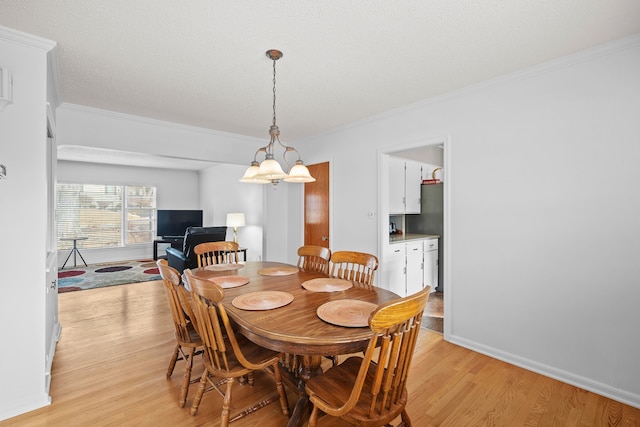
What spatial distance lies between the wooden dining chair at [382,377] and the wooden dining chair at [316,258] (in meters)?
1.43

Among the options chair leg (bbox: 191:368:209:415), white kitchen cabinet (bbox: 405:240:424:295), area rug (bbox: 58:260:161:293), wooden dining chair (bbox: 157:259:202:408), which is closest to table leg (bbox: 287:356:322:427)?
chair leg (bbox: 191:368:209:415)

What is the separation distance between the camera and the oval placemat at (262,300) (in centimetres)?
175

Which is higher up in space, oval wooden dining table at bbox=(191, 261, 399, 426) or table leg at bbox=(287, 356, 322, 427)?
oval wooden dining table at bbox=(191, 261, 399, 426)

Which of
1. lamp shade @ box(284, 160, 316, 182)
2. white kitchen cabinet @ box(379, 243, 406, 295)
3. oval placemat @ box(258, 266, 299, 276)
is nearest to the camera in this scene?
lamp shade @ box(284, 160, 316, 182)

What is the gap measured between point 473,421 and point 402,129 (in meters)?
2.72

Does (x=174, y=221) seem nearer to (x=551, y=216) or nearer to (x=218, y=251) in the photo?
(x=218, y=251)

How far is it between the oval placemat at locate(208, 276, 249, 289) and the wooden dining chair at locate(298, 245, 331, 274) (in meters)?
0.69

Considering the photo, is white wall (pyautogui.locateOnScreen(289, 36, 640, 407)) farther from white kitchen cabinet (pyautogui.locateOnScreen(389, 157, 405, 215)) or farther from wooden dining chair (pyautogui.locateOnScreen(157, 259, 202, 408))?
wooden dining chair (pyautogui.locateOnScreen(157, 259, 202, 408))

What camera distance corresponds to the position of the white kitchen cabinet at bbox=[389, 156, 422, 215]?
4156mm

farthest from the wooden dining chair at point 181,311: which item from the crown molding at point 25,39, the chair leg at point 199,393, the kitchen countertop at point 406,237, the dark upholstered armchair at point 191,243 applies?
the dark upholstered armchair at point 191,243

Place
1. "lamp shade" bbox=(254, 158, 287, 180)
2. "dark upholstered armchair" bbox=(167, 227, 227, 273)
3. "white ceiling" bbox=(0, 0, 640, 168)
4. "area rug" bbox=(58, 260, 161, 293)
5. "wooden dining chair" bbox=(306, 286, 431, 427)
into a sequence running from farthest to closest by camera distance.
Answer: "area rug" bbox=(58, 260, 161, 293)
"dark upholstered armchair" bbox=(167, 227, 227, 273)
"lamp shade" bbox=(254, 158, 287, 180)
"white ceiling" bbox=(0, 0, 640, 168)
"wooden dining chair" bbox=(306, 286, 431, 427)

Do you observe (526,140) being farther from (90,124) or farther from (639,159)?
(90,124)

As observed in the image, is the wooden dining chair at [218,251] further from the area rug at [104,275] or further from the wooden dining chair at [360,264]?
the area rug at [104,275]

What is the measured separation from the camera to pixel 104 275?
19.7 feet
